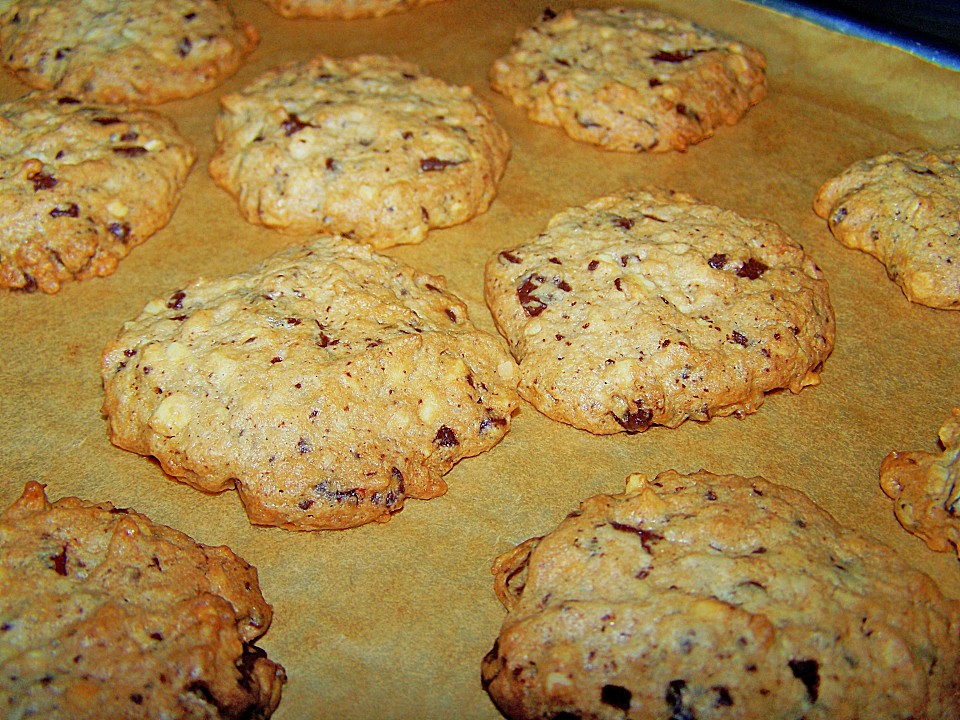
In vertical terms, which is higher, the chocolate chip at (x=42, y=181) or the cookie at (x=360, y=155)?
the cookie at (x=360, y=155)

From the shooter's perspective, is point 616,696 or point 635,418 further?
point 635,418

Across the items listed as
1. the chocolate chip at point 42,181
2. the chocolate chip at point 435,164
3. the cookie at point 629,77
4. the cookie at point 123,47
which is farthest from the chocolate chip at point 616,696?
the cookie at point 123,47

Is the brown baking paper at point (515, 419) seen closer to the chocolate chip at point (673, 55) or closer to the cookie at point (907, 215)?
the cookie at point (907, 215)

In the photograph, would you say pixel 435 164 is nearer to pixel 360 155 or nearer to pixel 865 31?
pixel 360 155

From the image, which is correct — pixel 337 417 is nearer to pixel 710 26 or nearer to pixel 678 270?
pixel 678 270

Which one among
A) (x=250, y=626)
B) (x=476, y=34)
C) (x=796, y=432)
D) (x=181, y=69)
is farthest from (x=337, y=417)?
(x=476, y=34)

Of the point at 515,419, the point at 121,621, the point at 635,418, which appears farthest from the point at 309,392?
the point at 635,418

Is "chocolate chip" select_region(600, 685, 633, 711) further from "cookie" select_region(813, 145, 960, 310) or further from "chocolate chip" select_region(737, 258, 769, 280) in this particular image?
"cookie" select_region(813, 145, 960, 310)
